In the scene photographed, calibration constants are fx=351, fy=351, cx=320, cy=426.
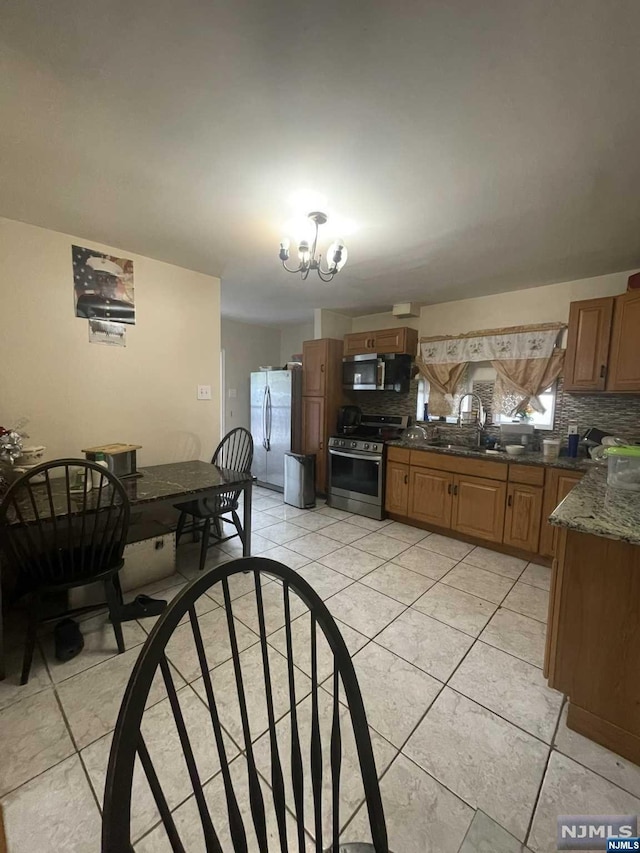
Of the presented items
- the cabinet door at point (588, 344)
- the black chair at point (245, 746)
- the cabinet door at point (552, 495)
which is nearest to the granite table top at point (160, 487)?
the black chair at point (245, 746)

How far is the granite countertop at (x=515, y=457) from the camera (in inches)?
103

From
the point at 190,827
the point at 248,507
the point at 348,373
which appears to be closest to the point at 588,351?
the point at 348,373

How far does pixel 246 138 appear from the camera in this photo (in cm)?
145

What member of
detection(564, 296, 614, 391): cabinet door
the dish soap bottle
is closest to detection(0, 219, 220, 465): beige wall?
the dish soap bottle

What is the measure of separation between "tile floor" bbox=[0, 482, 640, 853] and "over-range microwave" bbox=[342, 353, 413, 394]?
7.12ft

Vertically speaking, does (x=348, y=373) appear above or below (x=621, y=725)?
above

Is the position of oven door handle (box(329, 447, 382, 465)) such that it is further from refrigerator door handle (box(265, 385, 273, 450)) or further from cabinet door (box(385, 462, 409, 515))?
refrigerator door handle (box(265, 385, 273, 450))

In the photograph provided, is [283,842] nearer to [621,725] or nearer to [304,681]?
[304,681]

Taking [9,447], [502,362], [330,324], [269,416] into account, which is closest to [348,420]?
[269,416]

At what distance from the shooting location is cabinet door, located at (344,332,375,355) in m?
4.10

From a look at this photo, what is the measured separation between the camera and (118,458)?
2.33 metres

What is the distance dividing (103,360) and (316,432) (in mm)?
2399

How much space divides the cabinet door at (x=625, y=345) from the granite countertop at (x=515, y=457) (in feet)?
2.00

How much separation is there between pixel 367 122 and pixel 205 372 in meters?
2.29
